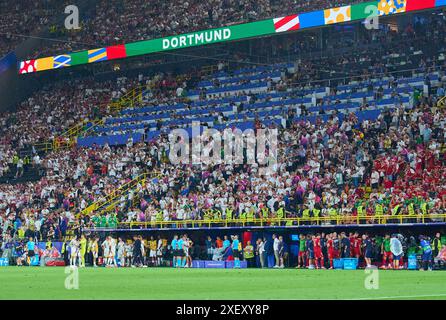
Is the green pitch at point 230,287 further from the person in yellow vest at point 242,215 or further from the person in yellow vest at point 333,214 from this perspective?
the person in yellow vest at point 242,215

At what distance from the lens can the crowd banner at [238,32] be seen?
45.4 meters

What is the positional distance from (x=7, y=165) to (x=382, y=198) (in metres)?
29.2

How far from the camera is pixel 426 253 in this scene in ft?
115

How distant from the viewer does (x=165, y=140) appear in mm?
51594

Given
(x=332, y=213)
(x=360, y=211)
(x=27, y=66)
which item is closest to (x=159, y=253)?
(x=332, y=213)

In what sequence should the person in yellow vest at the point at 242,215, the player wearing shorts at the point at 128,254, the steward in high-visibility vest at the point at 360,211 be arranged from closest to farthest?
the steward in high-visibility vest at the point at 360,211 → the person in yellow vest at the point at 242,215 → the player wearing shorts at the point at 128,254

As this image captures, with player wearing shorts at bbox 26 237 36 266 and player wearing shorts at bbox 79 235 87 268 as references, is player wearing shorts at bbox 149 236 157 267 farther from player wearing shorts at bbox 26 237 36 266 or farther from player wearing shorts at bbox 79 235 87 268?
player wearing shorts at bbox 26 237 36 266

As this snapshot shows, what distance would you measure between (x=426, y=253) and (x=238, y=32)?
71.2ft

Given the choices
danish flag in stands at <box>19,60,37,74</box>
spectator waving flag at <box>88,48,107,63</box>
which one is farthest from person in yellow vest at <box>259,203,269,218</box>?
danish flag in stands at <box>19,60,37,74</box>

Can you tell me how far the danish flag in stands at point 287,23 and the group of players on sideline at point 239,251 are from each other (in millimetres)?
13704

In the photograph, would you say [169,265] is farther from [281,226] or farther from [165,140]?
[165,140]

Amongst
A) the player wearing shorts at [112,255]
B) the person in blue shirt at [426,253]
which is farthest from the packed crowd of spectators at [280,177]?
the player wearing shorts at [112,255]

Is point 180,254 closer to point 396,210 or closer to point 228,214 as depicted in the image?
point 228,214
